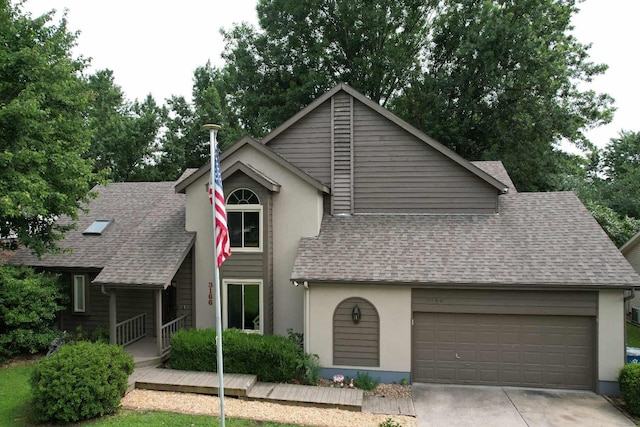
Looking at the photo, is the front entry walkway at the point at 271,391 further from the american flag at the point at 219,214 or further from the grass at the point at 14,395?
the american flag at the point at 219,214

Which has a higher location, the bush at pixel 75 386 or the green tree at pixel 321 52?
the green tree at pixel 321 52

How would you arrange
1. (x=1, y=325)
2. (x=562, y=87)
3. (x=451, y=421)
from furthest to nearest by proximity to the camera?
(x=562, y=87) < (x=1, y=325) < (x=451, y=421)

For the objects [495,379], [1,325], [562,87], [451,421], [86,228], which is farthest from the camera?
[562,87]

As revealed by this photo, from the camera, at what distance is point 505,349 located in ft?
34.9

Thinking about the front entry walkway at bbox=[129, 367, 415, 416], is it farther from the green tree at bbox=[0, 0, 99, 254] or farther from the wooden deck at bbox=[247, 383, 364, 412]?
the green tree at bbox=[0, 0, 99, 254]

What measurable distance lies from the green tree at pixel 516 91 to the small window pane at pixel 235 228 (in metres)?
16.9

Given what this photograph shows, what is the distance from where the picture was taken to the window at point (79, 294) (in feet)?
47.0

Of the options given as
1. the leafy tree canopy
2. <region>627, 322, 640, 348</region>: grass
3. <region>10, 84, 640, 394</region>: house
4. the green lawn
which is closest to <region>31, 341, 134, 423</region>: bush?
the green lawn

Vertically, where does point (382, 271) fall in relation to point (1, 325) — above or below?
above

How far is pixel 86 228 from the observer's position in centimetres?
1566

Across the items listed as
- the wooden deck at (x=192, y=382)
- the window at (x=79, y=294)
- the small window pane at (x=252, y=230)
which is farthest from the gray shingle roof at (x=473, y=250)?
the window at (x=79, y=294)

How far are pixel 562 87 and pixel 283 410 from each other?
948 inches

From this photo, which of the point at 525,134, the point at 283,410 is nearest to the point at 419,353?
the point at 283,410

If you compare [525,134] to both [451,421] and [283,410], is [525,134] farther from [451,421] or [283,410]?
[283,410]
